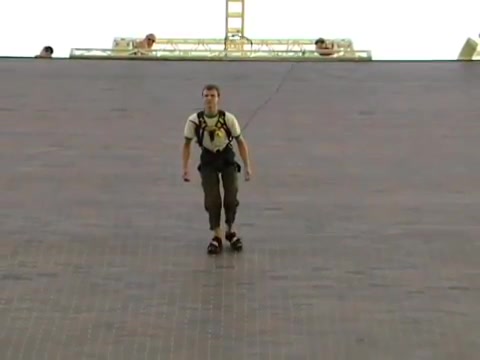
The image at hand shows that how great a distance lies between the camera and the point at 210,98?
725 centimetres

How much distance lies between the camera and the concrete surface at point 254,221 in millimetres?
6883

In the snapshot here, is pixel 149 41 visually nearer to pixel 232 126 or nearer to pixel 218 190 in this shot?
pixel 218 190

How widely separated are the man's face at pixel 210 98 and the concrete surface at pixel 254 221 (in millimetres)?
1200

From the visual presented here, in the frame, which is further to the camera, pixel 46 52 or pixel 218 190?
pixel 46 52

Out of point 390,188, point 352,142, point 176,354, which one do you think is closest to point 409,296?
point 176,354

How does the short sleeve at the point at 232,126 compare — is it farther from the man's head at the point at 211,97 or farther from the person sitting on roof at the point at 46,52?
the person sitting on roof at the point at 46,52

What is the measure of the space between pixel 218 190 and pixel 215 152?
0.33 m

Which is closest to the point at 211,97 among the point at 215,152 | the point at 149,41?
the point at 215,152

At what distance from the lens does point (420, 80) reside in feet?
44.1

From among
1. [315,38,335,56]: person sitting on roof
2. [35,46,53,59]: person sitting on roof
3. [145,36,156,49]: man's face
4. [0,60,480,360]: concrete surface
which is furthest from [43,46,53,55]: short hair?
[315,38,335,56]: person sitting on roof

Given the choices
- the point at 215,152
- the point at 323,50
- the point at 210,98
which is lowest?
the point at 215,152

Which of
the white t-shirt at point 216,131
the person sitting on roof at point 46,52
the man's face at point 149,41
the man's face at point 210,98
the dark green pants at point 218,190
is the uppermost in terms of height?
the man's face at point 149,41

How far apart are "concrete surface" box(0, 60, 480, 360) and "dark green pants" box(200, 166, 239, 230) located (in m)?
0.38

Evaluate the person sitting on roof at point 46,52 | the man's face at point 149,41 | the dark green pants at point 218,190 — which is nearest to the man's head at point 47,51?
the person sitting on roof at point 46,52
